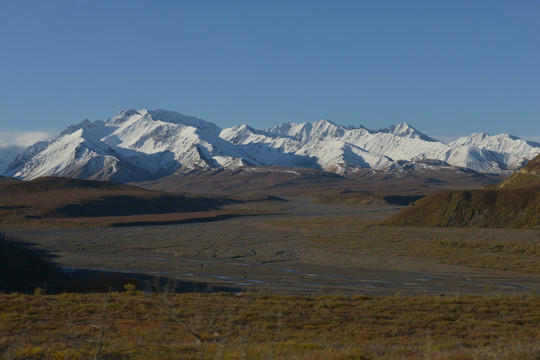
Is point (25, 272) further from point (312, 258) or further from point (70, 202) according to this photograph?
point (70, 202)

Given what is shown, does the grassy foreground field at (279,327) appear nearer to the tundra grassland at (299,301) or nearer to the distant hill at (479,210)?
the tundra grassland at (299,301)

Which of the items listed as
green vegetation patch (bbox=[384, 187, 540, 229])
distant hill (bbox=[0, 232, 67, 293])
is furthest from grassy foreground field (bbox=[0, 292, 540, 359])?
green vegetation patch (bbox=[384, 187, 540, 229])

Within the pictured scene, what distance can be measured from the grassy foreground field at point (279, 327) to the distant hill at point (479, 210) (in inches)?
2086

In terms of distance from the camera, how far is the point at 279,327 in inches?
791

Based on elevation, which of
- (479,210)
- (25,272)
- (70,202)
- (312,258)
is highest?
(479,210)

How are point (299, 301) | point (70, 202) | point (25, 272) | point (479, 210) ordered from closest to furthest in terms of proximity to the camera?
point (299, 301), point (25, 272), point (479, 210), point (70, 202)

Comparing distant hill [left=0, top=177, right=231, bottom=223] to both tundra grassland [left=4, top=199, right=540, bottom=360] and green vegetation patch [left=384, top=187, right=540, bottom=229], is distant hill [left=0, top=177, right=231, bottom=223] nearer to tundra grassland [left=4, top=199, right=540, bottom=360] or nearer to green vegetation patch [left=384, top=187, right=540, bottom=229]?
tundra grassland [left=4, top=199, right=540, bottom=360]

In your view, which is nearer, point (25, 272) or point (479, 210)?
point (25, 272)

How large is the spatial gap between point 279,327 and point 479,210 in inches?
2779

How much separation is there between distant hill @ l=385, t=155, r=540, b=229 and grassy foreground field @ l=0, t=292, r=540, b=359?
174 feet

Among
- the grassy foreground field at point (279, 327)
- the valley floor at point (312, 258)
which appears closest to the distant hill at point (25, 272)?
the valley floor at point (312, 258)

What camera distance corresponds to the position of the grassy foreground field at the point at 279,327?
14.0m

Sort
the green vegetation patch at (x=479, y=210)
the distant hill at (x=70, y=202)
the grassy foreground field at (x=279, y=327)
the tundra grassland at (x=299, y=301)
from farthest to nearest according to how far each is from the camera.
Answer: the distant hill at (x=70, y=202) → the green vegetation patch at (x=479, y=210) → the tundra grassland at (x=299, y=301) → the grassy foreground field at (x=279, y=327)

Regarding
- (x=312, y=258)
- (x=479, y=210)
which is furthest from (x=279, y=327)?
(x=479, y=210)
